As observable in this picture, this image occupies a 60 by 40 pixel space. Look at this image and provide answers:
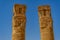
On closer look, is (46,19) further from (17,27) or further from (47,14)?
(17,27)

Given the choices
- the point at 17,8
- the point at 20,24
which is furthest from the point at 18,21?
the point at 17,8

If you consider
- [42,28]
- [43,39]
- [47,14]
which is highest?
[47,14]

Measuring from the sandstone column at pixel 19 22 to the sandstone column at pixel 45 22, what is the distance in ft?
5.83

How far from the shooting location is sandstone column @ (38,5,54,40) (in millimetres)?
15609

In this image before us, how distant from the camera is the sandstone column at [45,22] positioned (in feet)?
51.2

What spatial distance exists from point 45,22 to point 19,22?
2.67 metres

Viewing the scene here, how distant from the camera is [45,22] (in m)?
16.1

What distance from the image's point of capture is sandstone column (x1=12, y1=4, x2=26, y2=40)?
616 inches

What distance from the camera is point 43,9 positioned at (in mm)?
16406

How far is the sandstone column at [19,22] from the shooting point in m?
15.6

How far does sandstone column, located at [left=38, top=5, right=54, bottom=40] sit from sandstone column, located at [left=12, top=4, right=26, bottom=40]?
178 cm

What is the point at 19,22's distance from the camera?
52.9 feet

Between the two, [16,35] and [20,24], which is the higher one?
[20,24]

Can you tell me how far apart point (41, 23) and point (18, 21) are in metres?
2.38
